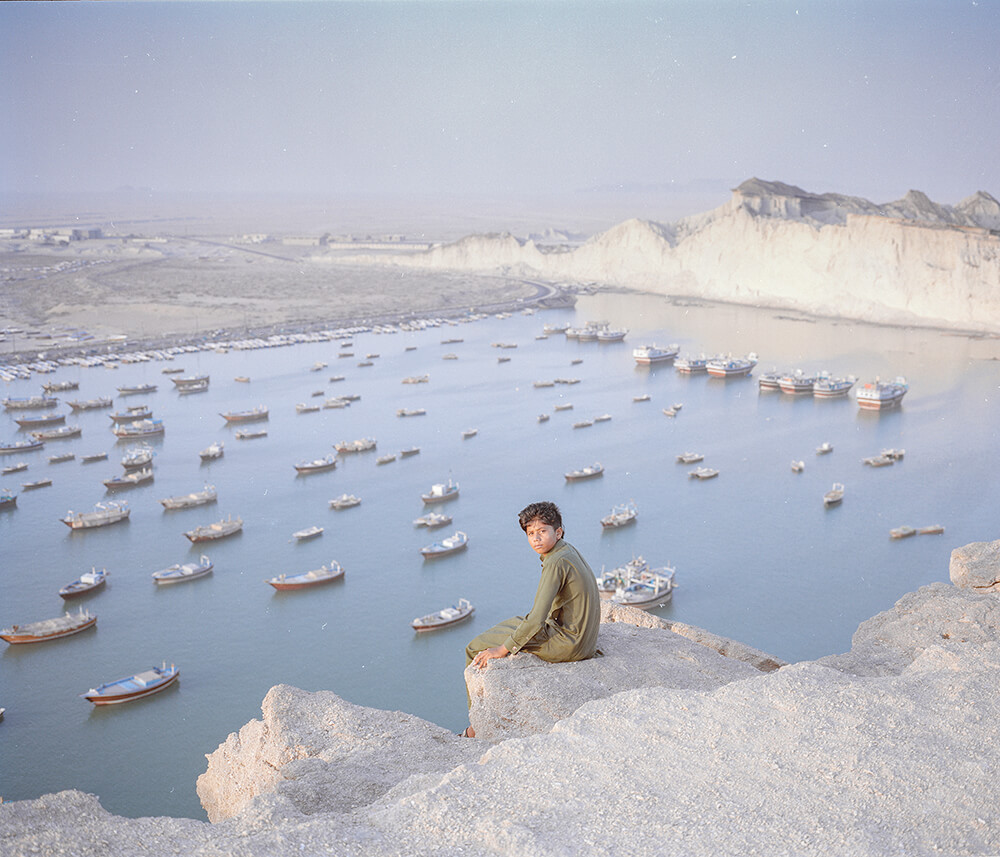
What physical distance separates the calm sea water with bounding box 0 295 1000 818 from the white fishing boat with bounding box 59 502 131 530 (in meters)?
0.19

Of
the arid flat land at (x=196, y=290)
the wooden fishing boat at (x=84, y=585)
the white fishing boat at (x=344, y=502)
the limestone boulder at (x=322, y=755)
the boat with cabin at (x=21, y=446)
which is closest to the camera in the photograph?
the limestone boulder at (x=322, y=755)

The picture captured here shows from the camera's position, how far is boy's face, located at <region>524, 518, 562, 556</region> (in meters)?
3.57

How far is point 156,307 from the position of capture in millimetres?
36812

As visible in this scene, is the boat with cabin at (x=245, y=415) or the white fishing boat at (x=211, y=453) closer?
the white fishing boat at (x=211, y=453)

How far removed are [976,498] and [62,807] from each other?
17.2m

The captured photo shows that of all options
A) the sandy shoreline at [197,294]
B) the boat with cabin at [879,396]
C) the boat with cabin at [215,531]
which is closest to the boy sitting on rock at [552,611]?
the boat with cabin at [215,531]

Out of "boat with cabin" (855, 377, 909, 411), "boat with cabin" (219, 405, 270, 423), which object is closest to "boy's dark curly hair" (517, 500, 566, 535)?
"boat with cabin" (219, 405, 270, 423)

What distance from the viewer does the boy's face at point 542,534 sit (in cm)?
357

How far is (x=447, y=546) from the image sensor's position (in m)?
13.9

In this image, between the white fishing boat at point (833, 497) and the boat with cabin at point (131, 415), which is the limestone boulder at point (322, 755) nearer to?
the white fishing boat at point (833, 497)

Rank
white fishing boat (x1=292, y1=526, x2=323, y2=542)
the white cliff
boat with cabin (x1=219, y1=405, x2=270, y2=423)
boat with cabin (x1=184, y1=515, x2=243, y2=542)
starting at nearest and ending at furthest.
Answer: boat with cabin (x1=184, y1=515, x2=243, y2=542), white fishing boat (x1=292, y1=526, x2=323, y2=542), boat with cabin (x1=219, y1=405, x2=270, y2=423), the white cliff

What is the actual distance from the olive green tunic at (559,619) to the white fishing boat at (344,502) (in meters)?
12.2

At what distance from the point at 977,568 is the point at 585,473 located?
11803mm

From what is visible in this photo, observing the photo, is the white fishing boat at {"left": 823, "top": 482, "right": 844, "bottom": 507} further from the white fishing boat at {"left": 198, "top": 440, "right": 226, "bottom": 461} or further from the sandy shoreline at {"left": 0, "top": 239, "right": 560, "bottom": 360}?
the sandy shoreline at {"left": 0, "top": 239, "right": 560, "bottom": 360}
